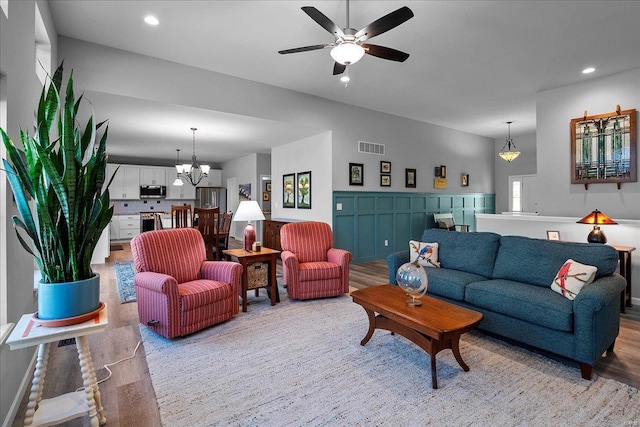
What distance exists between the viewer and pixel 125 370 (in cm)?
232

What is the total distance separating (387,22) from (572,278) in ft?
7.85

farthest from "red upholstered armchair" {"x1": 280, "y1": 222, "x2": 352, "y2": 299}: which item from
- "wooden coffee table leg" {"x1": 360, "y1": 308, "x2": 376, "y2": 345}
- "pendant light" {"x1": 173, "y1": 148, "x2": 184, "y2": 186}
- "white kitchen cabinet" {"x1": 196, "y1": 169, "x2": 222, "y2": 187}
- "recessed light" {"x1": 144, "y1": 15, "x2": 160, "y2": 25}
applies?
"white kitchen cabinet" {"x1": 196, "y1": 169, "x2": 222, "y2": 187}

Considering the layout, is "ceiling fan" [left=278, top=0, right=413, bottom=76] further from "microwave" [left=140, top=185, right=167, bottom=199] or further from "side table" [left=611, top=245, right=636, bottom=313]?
"microwave" [left=140, top=185, right=167, bottom=199]

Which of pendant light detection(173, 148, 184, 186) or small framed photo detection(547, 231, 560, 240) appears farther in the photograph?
pendant light detection(173, 148, 184, 186)

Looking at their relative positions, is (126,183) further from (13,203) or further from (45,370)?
(45,370)

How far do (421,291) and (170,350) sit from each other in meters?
2.07

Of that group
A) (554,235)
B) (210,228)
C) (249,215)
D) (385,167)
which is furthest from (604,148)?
(210,228)

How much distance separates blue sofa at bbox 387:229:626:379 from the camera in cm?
219

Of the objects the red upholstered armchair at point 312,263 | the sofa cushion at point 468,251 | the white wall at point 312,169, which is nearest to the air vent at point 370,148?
the white wall at point 312,169

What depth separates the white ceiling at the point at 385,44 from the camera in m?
2.94

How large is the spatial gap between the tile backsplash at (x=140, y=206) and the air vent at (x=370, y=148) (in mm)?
6885

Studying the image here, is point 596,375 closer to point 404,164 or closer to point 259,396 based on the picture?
point 259,396

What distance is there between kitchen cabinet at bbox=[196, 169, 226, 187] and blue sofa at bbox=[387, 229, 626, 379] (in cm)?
852

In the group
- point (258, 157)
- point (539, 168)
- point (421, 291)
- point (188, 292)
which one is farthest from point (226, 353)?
point (258, 157)
